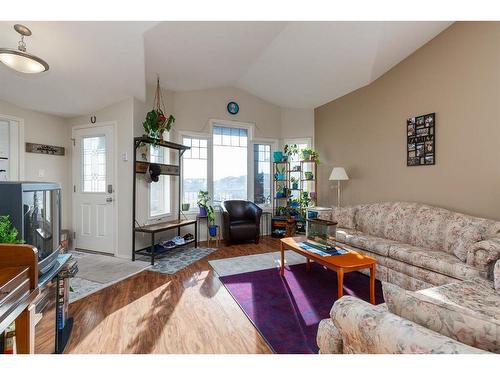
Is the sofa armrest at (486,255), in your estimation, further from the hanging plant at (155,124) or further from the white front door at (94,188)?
the white front door at (94,188)

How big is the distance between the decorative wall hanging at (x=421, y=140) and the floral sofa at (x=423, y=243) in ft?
1.96

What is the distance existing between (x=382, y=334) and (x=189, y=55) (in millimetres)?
3739

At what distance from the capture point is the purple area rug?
6.07 ft

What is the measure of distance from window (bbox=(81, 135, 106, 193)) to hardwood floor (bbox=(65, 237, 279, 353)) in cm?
181

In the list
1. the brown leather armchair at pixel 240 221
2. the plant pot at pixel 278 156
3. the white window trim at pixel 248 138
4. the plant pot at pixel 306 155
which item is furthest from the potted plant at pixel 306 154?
the brown leather armchair at pixel 240 221

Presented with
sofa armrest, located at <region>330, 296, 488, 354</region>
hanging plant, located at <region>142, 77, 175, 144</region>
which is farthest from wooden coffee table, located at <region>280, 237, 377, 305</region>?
hanging plant, located at <region>142, 77, 175, 144</region>

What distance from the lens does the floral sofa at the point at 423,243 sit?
211 cm


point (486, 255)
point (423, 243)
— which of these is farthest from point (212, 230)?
point (486, 255)

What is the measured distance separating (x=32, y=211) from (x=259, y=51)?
352 cm

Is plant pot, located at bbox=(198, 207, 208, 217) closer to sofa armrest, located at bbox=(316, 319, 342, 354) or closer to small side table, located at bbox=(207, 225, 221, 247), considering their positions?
small side table, located at bbox=(207, 225, 221, 247)

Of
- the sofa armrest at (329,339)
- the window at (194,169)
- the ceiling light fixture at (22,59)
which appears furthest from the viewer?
the window at (194,169)

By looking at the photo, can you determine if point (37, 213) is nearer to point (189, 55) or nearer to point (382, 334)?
point (382, 334)

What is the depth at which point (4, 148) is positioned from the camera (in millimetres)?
3338
